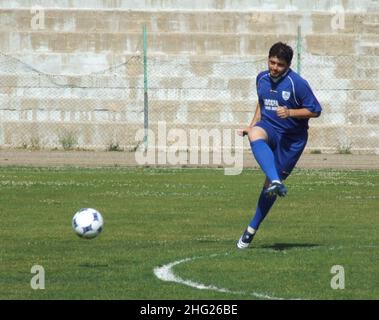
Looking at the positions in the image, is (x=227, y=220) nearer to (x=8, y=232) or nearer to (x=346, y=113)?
(x=8, y=232)

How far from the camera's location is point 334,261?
12.0 metres

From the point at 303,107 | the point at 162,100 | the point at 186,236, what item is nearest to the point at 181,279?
the point at 303,107

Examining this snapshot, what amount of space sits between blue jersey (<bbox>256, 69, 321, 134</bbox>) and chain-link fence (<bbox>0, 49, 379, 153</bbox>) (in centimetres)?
1642

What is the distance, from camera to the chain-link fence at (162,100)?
29.9 metres

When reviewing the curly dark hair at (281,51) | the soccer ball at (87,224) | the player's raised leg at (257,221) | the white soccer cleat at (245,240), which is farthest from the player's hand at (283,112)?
the soccer ball at (87,224)

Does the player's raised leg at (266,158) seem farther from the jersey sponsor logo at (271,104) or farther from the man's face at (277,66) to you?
the man's face at (277,66)

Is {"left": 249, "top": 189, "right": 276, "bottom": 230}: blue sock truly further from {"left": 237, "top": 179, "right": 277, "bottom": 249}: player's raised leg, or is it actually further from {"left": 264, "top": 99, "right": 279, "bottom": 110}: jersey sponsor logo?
{"left": 264, "top": 99, "right": 279, "bottom": 110}: jersey sponsor logo

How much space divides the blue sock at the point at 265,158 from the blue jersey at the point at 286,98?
0.38 m

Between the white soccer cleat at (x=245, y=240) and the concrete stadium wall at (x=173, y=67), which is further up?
the concrete stadium wall at (x=173, y=67)

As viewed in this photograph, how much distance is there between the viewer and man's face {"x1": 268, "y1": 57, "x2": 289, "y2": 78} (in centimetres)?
1293

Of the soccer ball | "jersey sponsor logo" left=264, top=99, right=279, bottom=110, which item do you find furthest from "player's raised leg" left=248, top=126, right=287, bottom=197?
the soccer ball

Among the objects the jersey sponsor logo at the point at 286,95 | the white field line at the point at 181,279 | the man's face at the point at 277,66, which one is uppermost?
the man's face at the point at 277,66
